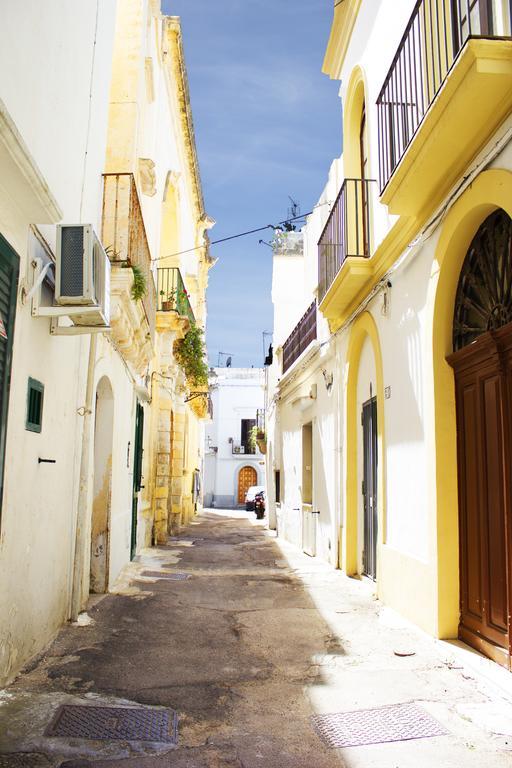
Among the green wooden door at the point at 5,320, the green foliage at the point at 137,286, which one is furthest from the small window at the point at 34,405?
the green foliage at the point at 137,286

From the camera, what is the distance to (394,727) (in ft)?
12.8

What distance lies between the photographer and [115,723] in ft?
12.8

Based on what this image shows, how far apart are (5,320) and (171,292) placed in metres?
10.5

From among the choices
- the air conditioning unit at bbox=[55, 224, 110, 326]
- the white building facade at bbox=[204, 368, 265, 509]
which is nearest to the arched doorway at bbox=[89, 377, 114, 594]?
the air conditioning unit at bbox=[55, 224, 110, 326]

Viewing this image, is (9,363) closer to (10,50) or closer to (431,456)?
(10,50)

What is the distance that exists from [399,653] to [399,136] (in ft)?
16.1

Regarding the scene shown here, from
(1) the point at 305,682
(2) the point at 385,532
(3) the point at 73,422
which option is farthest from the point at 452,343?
(3) the point at 73,422

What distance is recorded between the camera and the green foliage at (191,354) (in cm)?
1674

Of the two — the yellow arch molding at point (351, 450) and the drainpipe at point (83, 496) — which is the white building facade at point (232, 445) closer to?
the yellow arch molding at point (351, 450)

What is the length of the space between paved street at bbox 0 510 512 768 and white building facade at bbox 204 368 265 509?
1402 inches

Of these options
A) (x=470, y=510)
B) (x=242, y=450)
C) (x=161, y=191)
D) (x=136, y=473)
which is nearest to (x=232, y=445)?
(x=242, y=450)

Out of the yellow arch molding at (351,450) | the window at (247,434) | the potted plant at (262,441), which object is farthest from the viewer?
the window at (247,434)

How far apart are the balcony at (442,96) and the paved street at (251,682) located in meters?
3.90

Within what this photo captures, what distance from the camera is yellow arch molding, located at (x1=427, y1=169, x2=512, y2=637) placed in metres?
5.70
